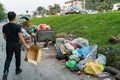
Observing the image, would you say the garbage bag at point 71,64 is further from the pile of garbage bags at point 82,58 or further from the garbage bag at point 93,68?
the garbage bag at point 93,68

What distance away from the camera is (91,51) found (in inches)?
440

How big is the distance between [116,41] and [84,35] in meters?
4.00

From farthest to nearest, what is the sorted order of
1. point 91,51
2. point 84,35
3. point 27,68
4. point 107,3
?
point 107,3 → point 84,35 → point 91,51 → point 27,68

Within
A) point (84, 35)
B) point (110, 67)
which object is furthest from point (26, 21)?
point (110, 67)

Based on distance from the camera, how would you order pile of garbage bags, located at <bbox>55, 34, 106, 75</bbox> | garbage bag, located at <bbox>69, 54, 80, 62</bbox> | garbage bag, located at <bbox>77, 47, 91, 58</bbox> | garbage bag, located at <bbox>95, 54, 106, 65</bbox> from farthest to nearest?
garbage bag, located at <bbox>77, 47, 91, 58</bbox> < garbage bag, located at <bbox>69, 54, 80, 62</bbox> < garbage bag, located at <bbox>95, 54, 106, 65</bbox> < pile of garbage bags, located at <bbox>55, 34, 106, 75</bbox>

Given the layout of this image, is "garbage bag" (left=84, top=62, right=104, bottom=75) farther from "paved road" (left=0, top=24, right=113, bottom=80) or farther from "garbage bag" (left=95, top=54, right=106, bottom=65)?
"garbage bag" (left=95, top=54, right=106, bottom=65)

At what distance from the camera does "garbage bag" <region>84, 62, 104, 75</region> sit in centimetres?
954

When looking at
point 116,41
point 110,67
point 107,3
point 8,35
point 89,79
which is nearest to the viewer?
point 8,35

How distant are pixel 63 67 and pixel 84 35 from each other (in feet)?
18.0

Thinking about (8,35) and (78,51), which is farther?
(78,51)

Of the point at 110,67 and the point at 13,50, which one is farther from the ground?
the point at 13,50

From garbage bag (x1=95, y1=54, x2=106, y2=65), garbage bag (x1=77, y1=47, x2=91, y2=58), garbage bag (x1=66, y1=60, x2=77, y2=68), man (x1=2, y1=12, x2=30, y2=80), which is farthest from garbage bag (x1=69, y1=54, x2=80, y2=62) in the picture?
man (x1=2, y1=12, x2=30, y2=80)

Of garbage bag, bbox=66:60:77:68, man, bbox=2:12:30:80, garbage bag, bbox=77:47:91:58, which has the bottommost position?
garbage bag, bbox=66:60:77:68

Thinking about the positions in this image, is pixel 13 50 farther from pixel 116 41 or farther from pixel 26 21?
pixel 26 21
